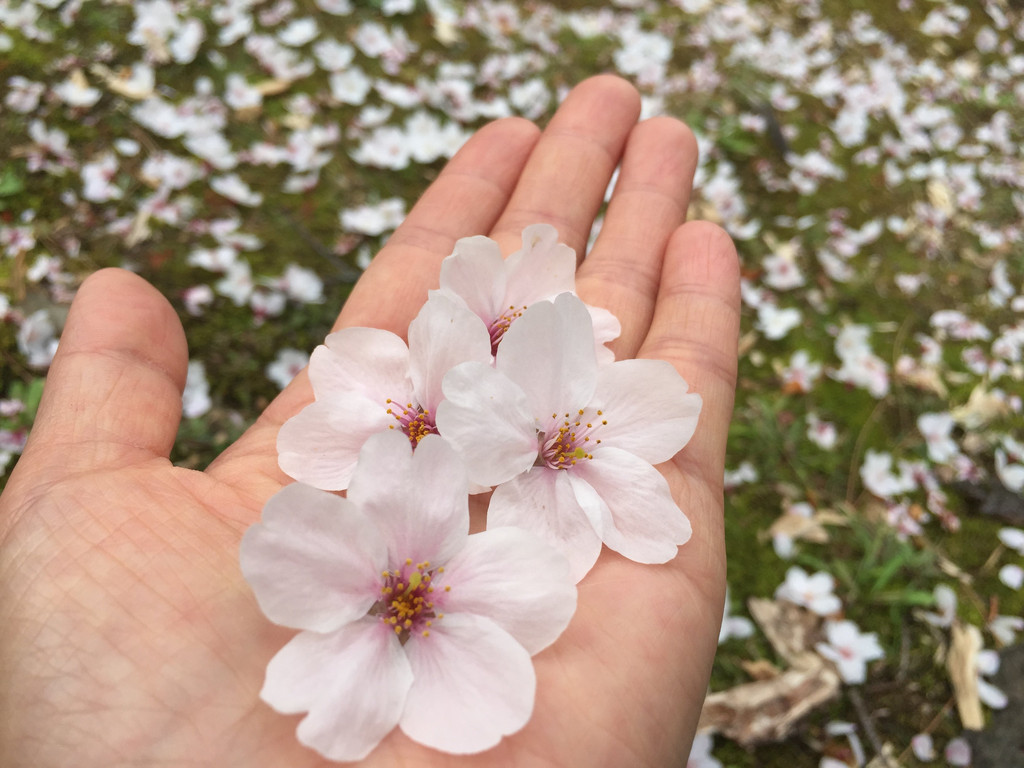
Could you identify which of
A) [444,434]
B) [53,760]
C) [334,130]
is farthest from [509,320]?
[334,130]

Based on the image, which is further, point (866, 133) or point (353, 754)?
point (866, 133)

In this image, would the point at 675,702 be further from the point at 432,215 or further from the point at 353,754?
the point at 432,215

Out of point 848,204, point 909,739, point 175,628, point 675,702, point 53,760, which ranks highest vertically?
point 175,628

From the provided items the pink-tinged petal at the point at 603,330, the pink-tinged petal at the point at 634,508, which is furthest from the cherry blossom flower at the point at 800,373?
the pink-tinged petal at the point at 634,508

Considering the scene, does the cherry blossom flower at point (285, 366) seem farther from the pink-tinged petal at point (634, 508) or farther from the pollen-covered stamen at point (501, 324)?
the pink-tinged petal at point (634, 508)

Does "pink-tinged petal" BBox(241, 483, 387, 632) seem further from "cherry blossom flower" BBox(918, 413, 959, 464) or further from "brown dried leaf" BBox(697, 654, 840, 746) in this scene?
"cherry blossom flower" BBox(918, 413, 959, 464)

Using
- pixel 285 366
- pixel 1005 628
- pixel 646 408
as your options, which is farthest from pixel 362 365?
pixel 1005 628

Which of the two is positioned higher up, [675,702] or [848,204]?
[675,702]

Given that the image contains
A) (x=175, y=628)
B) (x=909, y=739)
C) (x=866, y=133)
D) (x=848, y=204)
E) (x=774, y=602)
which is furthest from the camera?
(x=866, y=133)
